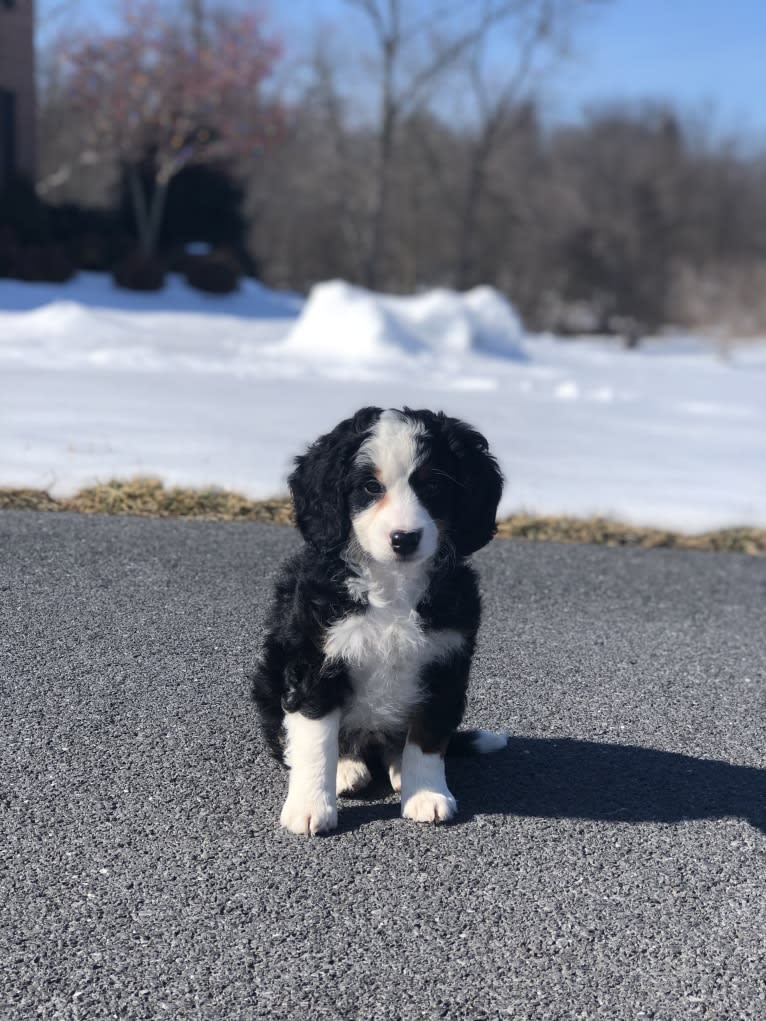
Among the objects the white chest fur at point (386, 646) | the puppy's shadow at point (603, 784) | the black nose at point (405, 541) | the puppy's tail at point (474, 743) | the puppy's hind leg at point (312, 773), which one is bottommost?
the puppy's shadow at point (603, 784)

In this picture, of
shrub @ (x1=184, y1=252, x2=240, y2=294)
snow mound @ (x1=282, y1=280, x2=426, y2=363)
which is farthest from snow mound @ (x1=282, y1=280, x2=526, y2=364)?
shrub @ (x1=184, y1=252, x2=240, y2=294)

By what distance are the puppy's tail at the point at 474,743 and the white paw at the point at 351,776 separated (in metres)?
0.37

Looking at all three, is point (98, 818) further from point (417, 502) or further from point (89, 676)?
point (417, 502)

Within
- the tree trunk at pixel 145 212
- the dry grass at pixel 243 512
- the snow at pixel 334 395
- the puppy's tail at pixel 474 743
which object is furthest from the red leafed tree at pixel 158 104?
the puppy's tail at pixel 474 743

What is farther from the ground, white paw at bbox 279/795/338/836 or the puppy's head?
the puppy's head

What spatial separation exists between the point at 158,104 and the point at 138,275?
571 centimetres

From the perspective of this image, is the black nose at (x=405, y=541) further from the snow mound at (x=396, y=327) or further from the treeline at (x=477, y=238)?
the treeline at (x=477, y=238)

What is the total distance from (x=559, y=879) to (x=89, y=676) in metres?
1.94

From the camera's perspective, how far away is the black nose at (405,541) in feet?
9.00

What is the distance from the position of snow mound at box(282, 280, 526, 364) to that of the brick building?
7.84m

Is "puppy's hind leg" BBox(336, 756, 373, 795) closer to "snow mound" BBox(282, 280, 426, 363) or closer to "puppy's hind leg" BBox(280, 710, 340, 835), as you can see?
"puppy's hind leg" BBox(280, 710, 340, 835)

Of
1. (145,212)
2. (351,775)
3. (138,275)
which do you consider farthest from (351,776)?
(145,212)

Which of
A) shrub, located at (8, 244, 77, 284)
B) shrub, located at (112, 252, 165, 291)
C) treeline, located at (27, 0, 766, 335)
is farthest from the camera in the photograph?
treeline, located at (27, 0, 766, 335)

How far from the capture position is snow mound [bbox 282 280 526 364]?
53.7ft
